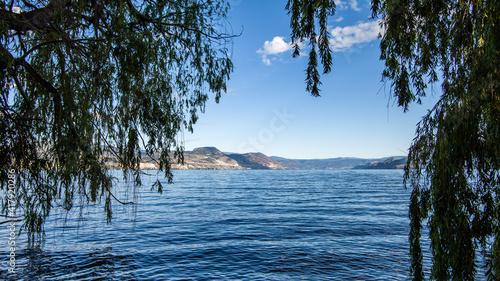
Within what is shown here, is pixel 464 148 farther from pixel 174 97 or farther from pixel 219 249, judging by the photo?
pixel 219 249

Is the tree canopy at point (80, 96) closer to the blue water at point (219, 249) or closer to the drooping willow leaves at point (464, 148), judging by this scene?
the blue water at point (219, 249)

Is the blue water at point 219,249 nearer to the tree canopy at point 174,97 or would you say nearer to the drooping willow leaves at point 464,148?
the tree canopy at point 174,97

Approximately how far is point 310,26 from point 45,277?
9.50 m

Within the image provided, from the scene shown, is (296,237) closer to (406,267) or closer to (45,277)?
(406,267)

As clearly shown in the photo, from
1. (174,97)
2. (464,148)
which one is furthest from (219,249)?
(464,148)

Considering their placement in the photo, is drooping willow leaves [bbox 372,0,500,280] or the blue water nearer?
drooping willow leaves [bbox 372,0,500,280]

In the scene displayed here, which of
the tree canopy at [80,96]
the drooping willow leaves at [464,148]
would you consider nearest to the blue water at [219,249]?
the tree canopy at [80,96]

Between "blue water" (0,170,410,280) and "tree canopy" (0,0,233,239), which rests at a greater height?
"tree canopy" (0,0,233,239)

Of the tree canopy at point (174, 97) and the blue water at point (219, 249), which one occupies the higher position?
the tree canopy at point (174, 97)

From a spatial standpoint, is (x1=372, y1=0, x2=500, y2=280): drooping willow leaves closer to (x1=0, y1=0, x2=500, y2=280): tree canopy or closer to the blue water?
(x1=0, y1=0, x2=500, y2=280): tree canopy

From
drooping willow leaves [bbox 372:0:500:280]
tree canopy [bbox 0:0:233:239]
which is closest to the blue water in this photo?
tree canopy [bbox 0:0:233:239]

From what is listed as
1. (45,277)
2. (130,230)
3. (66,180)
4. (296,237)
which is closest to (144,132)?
(66,180)

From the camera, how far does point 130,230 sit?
1435 cm

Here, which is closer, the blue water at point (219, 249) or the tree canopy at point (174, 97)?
the tree canopy at point (174, 97)
